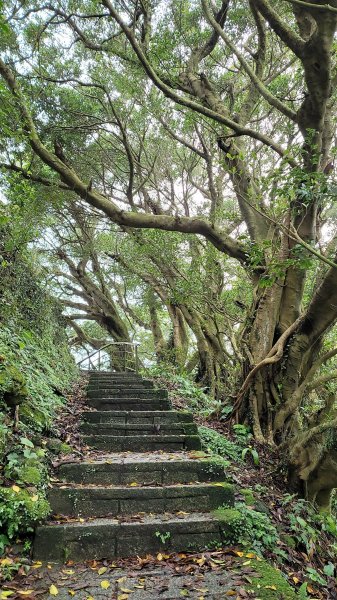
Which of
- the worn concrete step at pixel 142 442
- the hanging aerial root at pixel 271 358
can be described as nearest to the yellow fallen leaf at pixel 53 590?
the worn concrete step at pixel 142 442

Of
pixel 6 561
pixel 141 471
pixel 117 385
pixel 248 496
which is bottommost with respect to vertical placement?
pixel 6 561

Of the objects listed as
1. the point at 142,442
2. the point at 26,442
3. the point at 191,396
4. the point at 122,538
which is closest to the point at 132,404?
the point at 142,442

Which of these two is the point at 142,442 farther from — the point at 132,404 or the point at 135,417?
the point at 132,404

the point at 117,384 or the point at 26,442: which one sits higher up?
the point at 117,384

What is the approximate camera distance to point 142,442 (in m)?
4.78

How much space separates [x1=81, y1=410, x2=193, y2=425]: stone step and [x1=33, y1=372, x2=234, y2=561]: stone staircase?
17.2 inches

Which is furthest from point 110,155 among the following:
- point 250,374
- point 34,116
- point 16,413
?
point 16,413

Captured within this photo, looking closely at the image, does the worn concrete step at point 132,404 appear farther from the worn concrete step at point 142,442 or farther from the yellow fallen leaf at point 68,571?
the yellow fallen leaf at point 68,571

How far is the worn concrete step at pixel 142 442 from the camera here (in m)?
4.70

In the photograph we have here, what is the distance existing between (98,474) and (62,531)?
806 mm

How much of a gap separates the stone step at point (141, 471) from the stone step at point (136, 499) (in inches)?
9.6

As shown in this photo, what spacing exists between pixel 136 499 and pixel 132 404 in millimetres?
2567

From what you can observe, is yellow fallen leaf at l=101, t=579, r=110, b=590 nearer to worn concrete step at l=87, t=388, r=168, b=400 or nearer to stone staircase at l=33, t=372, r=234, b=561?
stone staircase at l=33, t=372, r=234, b=561

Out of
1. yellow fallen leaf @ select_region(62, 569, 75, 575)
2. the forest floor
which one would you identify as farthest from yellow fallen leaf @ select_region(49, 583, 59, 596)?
yellow fallen leaf @ select_region(62, 569, 75, 575)
